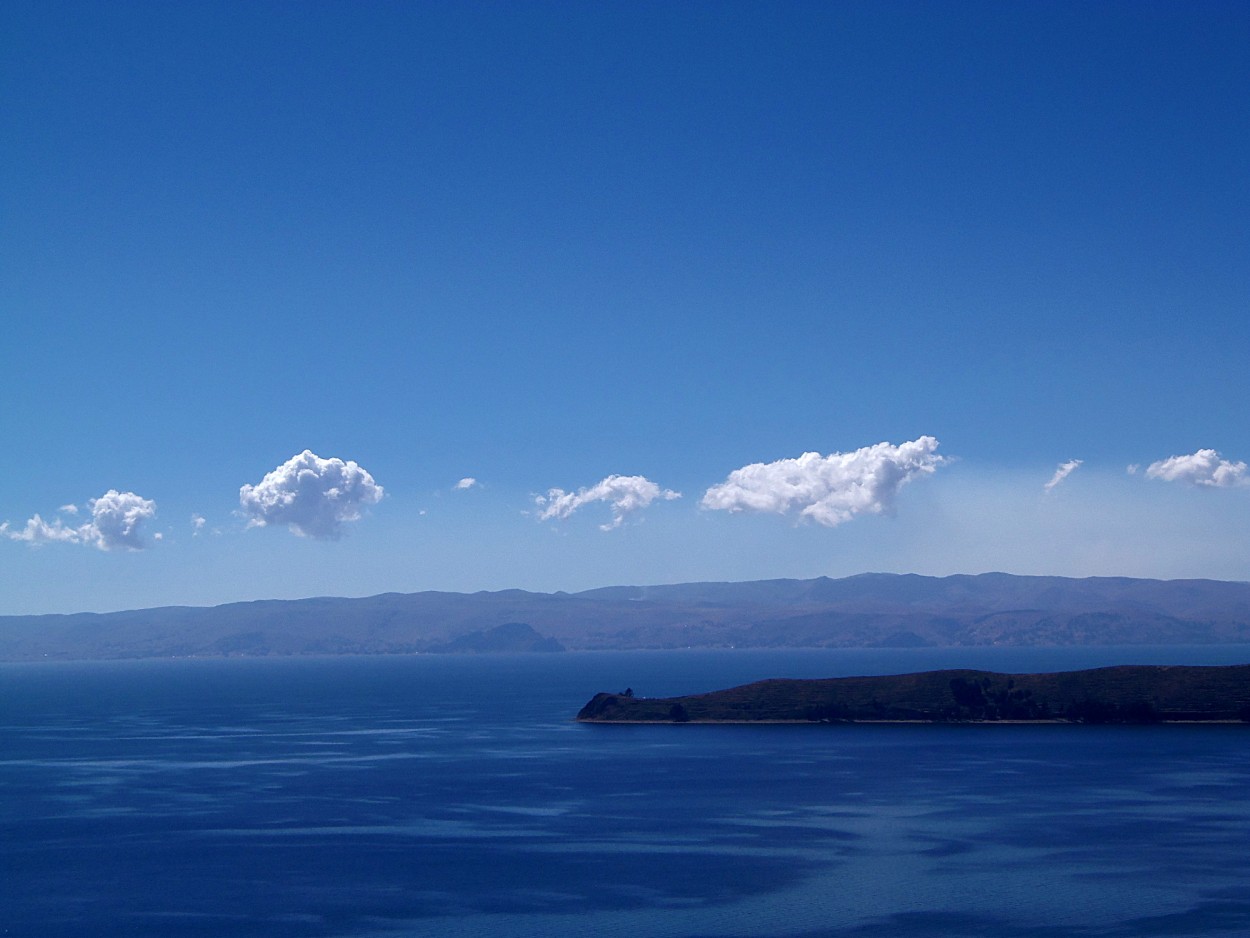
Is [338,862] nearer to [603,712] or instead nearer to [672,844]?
[672,844]

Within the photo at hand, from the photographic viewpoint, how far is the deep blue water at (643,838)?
2128 inches

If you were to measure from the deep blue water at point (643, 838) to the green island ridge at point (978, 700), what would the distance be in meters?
8.26

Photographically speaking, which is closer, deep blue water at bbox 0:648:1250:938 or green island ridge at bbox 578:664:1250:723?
deep blue water at bbox 0:648:1250:938

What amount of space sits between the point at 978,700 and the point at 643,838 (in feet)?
261

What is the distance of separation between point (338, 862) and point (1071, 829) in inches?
1658

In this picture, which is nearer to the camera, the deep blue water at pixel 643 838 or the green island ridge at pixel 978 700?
the deep blue water at pixel 643 838

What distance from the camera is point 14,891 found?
60.9 m

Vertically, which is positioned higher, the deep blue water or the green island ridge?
the green island ridge

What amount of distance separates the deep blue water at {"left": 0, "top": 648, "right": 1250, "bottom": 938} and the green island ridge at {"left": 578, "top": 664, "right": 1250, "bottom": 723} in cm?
826

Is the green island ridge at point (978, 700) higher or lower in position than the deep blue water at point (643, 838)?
higher

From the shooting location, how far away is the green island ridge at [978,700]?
133500 mm

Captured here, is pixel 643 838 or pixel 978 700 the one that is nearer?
pixel 643 838

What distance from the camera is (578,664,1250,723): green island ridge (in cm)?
13350

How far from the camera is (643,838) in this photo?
233 ft
